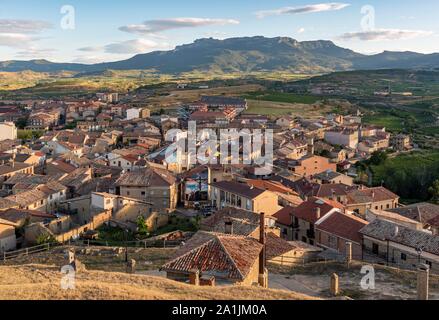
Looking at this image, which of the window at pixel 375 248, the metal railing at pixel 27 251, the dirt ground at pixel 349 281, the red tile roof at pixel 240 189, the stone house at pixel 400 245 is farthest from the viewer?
the red tile roof at pixel 240 189

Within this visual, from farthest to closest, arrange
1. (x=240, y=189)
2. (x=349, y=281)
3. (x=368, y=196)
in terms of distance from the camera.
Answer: (x=368, y=196) < (x=240, y=189) < (x=349, y=281)

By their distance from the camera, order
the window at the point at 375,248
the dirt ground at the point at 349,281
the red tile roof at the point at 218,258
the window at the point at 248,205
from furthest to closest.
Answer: the window at the point at 248,205
the window at the point at 375,248
the dirt ground at the point at 349,281
the red tile roof at the point at 218,258

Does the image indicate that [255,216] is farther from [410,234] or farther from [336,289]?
[336,289]

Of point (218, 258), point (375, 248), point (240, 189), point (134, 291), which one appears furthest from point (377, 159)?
point (134, 291)

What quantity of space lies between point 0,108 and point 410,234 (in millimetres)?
88040

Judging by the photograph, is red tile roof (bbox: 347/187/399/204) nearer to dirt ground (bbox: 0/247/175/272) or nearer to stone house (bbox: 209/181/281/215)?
stone house (bbox: 209/181/281/215)

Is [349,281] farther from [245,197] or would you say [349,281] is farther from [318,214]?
[245,197]

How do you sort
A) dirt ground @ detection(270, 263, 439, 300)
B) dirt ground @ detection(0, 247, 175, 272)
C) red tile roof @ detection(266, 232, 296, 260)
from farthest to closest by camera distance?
red tile roof @ detection(266, 232, 296, 260), dirt ground @ detection(0, 247, 175, 272), dirt ground @ detection(270, 263, 439, 300)

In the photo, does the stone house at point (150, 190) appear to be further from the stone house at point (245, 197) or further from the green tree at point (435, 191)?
the green tree at point (435, 191)

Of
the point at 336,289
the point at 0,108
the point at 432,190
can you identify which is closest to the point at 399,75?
the point at 0,108

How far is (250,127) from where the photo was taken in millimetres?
65938

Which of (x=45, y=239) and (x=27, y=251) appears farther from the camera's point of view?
(x=45, y=239)

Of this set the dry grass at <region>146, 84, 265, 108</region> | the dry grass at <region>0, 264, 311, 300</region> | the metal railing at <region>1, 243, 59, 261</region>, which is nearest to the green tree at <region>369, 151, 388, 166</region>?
the metal railing at <region>1, 243, 59, 261</region>

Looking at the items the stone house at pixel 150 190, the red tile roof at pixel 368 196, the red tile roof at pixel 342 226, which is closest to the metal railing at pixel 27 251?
the stone house at pixel 150 190
